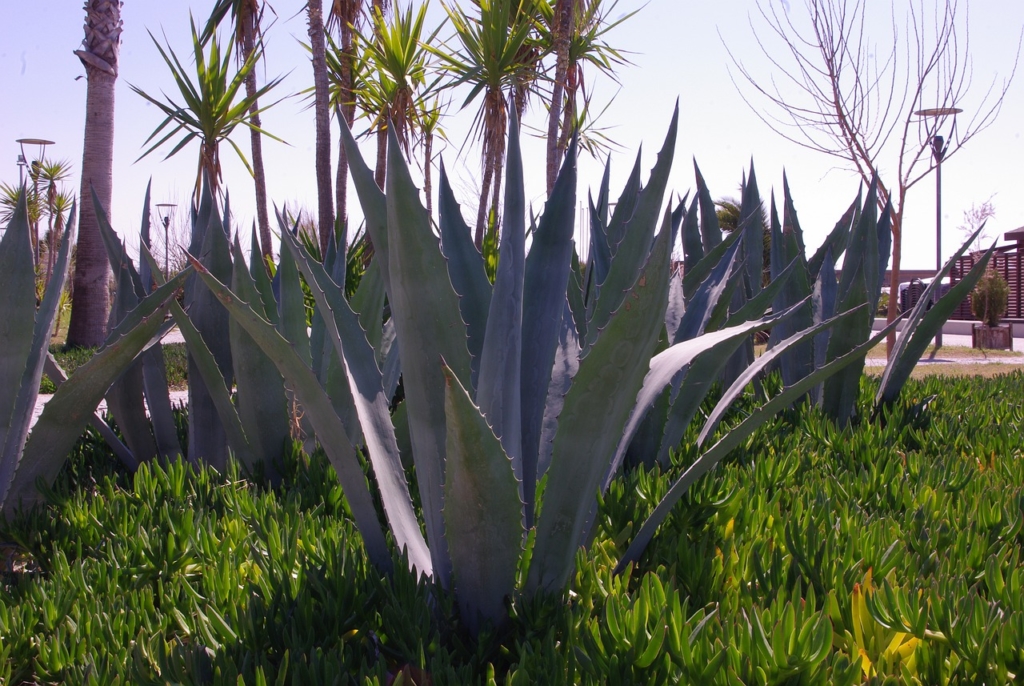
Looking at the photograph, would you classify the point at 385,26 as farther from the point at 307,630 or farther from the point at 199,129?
the point at 307,630

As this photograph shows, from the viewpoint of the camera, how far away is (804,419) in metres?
2.75

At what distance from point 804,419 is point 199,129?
30.5ft

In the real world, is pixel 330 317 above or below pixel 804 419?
above

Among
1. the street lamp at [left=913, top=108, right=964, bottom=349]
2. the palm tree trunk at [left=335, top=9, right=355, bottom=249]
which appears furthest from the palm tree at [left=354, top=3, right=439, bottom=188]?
the street lamp at [left=913, top=108, right=964, bottom=349]

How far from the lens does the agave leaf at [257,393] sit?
84.4 inches

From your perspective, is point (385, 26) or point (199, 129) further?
point (385, 26)

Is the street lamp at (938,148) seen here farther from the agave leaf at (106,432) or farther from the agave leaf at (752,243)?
the agave leaf at (106,432)

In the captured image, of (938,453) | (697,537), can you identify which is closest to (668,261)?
(697,537)

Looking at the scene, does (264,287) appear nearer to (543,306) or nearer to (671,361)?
(543,306)

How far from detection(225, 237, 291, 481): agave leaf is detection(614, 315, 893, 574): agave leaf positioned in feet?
3.74

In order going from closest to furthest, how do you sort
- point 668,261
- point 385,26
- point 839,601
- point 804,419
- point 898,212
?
point 668,261, point 839,601, point 804,419, point 898,212, point 385,26

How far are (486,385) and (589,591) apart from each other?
0.41m

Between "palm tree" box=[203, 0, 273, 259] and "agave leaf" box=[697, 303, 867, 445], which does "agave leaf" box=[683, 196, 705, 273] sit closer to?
A: "agave leaf" box=[697, 303, 867, 445]

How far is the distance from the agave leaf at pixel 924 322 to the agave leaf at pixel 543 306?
5.64 ft
